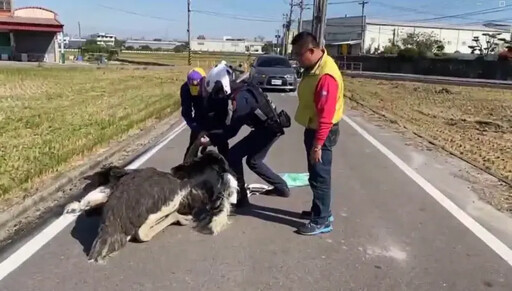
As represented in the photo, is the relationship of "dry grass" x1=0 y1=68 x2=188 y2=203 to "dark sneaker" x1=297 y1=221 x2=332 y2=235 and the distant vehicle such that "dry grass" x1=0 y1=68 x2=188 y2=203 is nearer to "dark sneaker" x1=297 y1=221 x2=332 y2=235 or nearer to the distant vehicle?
"dark sneaker" x1=297 y1=221 x2=332 y2=235

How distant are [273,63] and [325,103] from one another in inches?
849

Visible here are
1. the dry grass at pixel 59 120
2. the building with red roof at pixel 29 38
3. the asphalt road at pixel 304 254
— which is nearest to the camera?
the asphalt road at pixel 304 254

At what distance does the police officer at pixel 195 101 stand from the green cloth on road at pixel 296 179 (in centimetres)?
159

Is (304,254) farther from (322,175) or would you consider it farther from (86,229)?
(86,229)

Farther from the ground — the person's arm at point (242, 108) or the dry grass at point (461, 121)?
the person's arm at point (242, 108)

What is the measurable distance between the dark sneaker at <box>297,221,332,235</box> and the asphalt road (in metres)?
0.08

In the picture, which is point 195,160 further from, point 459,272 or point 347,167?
point 347,167

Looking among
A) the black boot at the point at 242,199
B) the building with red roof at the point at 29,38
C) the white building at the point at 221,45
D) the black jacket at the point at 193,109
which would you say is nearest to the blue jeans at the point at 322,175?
the black boot at the point at 242,199

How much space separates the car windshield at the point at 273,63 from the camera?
2584cm

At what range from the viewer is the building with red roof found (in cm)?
5661

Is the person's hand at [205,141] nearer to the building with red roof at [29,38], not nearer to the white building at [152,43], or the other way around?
the building with red roof at [29,38]

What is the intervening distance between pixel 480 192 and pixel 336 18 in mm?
123116

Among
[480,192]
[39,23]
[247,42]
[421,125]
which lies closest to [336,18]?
[247,42]

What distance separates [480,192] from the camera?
7.32 metres
